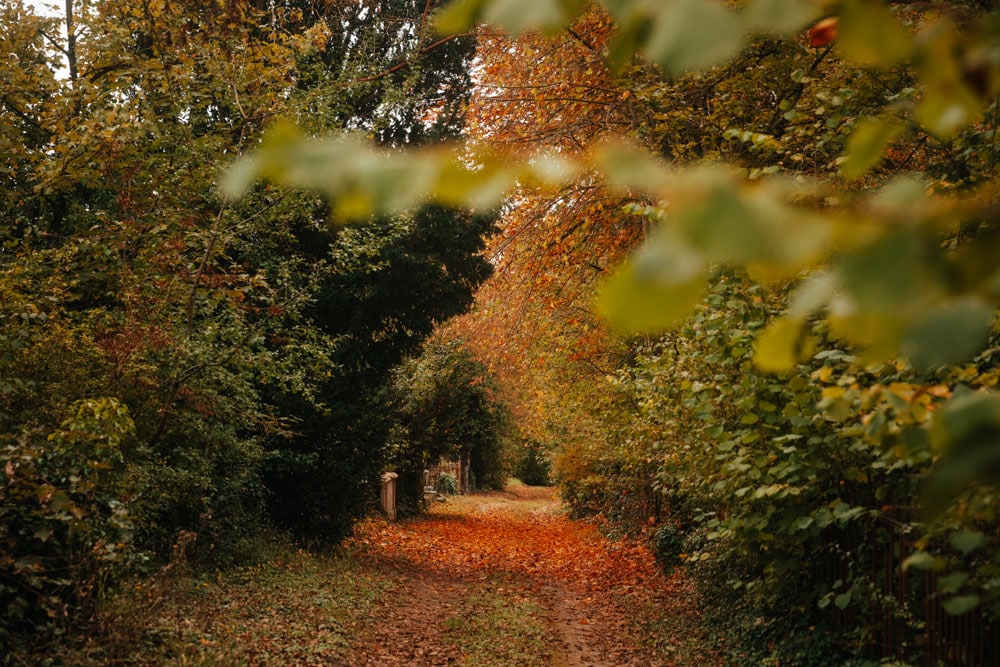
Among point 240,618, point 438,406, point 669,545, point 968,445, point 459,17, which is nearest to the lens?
point 968,445

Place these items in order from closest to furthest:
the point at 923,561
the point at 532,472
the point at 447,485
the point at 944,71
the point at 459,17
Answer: the point at 944,71 < the point at 459,17 < the point at 923,561 < the point at 447,485 < the point at 532,472

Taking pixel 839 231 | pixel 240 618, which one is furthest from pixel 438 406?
pixel 839 231

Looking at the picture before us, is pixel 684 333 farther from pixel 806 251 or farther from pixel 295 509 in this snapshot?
pixel 295 509

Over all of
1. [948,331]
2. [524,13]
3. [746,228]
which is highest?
[524,13]

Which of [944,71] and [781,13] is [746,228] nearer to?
[781,13]

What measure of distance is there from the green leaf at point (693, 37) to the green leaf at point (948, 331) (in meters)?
0.41

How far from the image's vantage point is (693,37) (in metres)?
0.88

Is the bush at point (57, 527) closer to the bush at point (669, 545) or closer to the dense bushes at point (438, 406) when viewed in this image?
the bush at point (669, 545)

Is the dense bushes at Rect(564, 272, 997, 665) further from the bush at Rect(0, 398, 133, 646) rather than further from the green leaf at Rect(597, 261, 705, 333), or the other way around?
the bush at Rect(0, 398, 133, 646)

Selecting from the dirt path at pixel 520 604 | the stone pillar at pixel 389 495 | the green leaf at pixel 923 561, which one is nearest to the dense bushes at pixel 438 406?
the stone pillar at pixel 389 495

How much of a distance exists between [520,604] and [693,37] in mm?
10860

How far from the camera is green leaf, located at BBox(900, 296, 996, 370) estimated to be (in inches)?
32.8

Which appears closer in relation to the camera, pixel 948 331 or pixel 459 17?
pixel 948 331

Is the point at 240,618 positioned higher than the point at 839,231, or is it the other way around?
the point at 839,231
